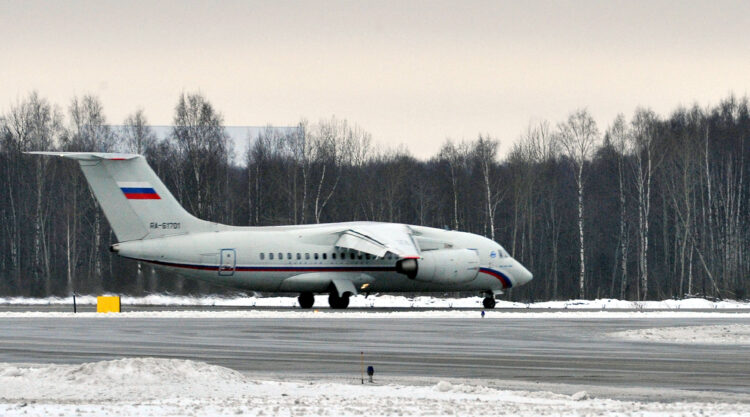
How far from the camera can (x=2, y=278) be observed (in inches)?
2169

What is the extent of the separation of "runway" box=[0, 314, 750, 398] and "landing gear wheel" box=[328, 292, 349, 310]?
8.76 metres

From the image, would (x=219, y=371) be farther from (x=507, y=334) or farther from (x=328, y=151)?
(x=328, y=151)

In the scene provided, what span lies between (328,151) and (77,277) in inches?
1159

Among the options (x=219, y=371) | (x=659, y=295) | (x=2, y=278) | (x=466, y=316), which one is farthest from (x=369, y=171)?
(x=219, y=371)

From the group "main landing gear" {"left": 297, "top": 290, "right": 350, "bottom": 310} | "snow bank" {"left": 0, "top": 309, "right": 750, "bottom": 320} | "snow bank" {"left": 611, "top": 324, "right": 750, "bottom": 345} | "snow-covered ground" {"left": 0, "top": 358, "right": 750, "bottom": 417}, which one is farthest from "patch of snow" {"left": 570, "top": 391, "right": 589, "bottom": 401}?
"main landing gear" {"left": 297, "top": 290, "right": 350, "bottom": 310}

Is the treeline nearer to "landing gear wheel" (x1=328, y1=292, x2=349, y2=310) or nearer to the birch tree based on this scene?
the birch tree

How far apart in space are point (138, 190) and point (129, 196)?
1.32 feet

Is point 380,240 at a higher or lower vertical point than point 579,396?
higher

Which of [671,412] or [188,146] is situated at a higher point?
[188,146]

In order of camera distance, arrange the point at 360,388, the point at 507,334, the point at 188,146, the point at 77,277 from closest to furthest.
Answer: the point at 360,388 → the point at 507,334 → the point at 77,277 → the point at 188,146

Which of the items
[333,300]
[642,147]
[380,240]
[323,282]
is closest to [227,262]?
[323,282]

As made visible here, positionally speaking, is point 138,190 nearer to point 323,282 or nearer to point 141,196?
point 141,196

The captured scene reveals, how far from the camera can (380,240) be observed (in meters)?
45.3

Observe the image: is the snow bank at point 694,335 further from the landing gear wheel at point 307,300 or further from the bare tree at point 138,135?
the bare tree at point 138,135
